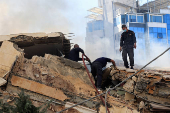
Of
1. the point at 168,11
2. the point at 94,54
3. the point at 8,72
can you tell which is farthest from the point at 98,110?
the point at 168,11

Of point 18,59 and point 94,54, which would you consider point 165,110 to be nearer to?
point 18,59

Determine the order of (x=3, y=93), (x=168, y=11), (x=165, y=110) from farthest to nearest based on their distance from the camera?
(x=168, y=11)
(x=165, y=110)
(x=3, y=93)

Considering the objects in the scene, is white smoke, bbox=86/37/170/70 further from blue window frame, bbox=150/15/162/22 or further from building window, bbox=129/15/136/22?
building window, bbox=129/15/136/22

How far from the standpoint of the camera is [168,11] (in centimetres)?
2808

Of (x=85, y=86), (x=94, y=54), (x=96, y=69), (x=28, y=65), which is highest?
(x=28, y=65)

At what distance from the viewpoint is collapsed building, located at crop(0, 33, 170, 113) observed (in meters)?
3.31

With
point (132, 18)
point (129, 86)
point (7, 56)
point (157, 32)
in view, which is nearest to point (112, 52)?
point (132, 18)

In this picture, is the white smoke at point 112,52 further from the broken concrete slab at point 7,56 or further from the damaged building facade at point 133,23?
the broken concrete slab at point 7,56

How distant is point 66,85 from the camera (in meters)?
3.82

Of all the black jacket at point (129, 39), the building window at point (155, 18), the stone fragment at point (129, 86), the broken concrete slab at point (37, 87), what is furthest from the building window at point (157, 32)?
→ the broken concrete slab at point (37, 87)

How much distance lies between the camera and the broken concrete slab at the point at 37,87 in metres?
3.35

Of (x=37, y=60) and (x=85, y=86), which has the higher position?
(x=37, y=60)

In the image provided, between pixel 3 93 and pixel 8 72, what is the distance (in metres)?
0.47

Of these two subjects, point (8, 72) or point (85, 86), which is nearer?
point (8, 72)
